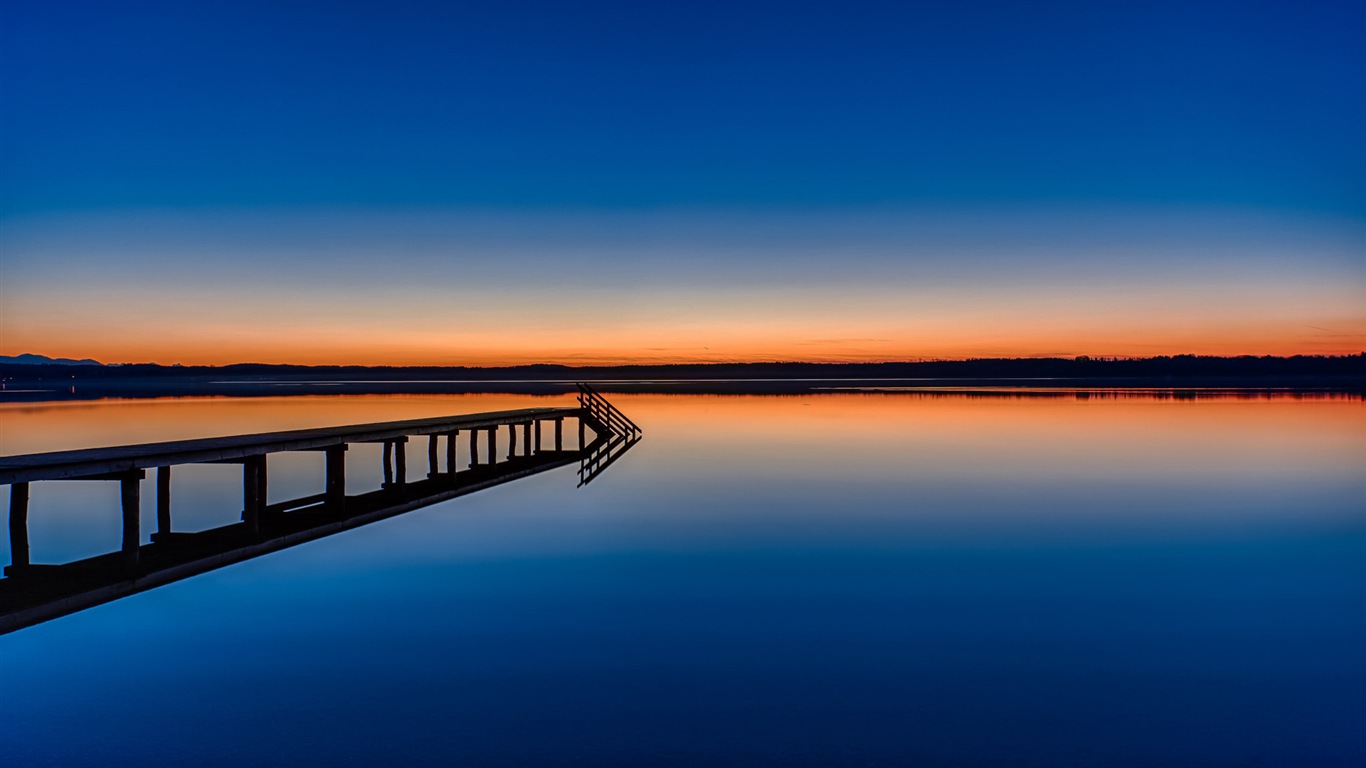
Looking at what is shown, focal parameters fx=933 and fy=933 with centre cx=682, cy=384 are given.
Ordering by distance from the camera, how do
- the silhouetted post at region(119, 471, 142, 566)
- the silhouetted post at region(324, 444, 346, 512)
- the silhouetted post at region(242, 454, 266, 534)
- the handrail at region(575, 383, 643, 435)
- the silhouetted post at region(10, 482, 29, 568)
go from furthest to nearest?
the handrail at region(575, 383, 643, 435)
the silhouetted post at region(324, 444, 346, 512)
the silhouetted post at region(242, 454, 266, 534)
the silhouetted post at region(119, 471, 142, 566)
the silhouetted post at region(10, 482, 29, 568)

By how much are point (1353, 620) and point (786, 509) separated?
10822 millimetres

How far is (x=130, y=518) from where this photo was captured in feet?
39.0

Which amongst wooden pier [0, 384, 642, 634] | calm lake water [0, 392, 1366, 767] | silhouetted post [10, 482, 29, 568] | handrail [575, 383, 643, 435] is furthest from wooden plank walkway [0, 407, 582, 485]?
handrail [575, 383, 643, 435]

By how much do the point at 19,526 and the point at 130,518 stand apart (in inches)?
47.7

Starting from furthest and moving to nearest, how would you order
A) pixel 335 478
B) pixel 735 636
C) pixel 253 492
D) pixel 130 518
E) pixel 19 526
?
pixel 335 478 < pixel 253 492 < pixel 130 518 < pixel 19 526 < pixel 735 636

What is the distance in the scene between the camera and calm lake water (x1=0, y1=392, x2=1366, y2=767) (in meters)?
8.20

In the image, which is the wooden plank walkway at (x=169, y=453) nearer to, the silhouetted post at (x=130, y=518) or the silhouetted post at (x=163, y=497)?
the silhouetted post at (x=130, y=518)

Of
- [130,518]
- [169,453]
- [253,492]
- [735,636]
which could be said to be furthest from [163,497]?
[735,636]

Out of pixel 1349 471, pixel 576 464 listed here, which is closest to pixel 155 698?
pixel 576 464

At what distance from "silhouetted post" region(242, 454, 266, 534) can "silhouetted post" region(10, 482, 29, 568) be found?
10.5 feet

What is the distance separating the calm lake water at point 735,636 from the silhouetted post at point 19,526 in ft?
3.04

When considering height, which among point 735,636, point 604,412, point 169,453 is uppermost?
point 169,453

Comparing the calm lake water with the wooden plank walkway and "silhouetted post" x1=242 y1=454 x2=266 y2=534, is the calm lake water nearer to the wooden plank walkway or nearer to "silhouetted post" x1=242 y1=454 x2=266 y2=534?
"silhouetted post" x1=242 y1=454 x2=266 y2=534

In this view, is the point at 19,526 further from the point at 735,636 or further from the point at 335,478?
the point at 735,636
